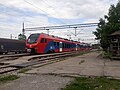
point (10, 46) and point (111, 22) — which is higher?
point (111, 22)

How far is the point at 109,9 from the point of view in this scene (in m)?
29.6

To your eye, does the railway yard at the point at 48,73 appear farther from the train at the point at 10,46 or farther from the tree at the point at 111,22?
the train at the point at 10,46

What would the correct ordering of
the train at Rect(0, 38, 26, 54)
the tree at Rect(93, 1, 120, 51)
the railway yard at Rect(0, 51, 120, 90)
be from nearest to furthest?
the railway yard at Rect(0, 51, 120, 90) → the tree at Rect(93, 1, 120, 51) → the train at Rect(0, 38, 26, 54)

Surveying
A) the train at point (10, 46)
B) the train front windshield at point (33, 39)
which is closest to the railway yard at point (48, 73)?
the train front windshield at point (33, 39)

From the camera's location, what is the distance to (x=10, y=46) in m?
38.1

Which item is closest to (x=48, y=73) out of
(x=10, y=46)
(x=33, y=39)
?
(x=33, y=39)

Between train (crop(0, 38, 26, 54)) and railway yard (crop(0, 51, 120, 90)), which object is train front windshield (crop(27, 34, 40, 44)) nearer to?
train (crop(0, 38, 26, 54))

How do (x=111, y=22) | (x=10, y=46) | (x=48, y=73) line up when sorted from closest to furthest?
(x=48, y=73) → (x=111, y=22) → (x=10, y=46)

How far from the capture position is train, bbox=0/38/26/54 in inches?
1408

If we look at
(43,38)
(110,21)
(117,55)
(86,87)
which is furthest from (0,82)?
(110,21)

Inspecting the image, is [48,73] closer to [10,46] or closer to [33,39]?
[33,39]

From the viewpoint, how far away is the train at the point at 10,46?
35.8 metres

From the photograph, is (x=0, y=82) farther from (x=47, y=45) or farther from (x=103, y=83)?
(x=47, y=45)

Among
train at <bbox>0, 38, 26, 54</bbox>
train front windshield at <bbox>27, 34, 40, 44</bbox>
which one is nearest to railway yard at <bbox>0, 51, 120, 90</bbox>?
train front windshield at <bbox>27, 34, 40, 44</bbox>
